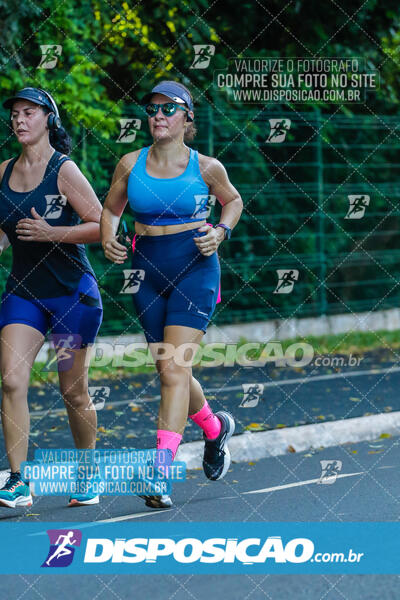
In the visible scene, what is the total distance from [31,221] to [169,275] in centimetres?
76

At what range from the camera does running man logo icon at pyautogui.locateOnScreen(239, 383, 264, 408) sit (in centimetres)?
988

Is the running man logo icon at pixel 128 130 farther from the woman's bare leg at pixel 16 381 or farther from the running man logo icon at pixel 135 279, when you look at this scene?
the woman's bare leg at pixel 16 381

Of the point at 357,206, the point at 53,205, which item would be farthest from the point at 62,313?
the point at 357,206

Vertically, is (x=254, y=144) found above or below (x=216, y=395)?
above

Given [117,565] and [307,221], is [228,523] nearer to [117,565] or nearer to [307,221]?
[117,565]

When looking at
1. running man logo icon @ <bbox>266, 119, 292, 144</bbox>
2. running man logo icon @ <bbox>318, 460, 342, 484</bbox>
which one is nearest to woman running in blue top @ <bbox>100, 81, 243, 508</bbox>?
running man logo icon @ <bbox>318, 460, 342, 484</bbox>

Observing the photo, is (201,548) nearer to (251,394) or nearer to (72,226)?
(72,226)

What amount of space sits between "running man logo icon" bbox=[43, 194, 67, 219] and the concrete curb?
7.38ft

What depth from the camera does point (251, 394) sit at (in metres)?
10.2

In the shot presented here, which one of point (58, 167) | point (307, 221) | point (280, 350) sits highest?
point (58, 167)

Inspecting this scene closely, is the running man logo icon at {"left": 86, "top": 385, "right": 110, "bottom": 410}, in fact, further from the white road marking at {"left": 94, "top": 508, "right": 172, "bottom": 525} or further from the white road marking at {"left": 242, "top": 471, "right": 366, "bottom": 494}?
the white road marking at {"left": 94, "top": 508, "right": 172, "bottom": 525}

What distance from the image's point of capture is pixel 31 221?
19.4ft

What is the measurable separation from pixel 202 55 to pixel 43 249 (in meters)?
8.30

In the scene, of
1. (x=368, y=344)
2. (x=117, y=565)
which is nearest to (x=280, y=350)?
(x=368, y=344)
